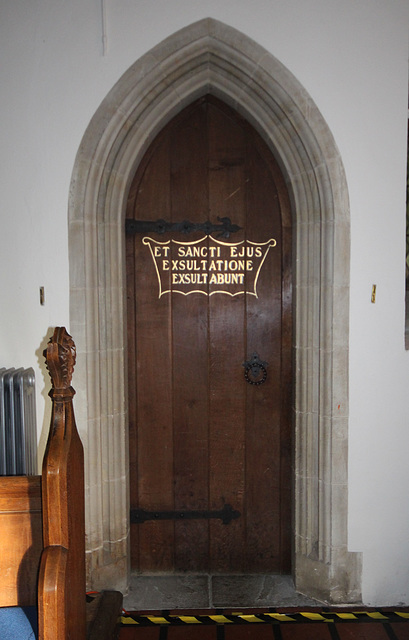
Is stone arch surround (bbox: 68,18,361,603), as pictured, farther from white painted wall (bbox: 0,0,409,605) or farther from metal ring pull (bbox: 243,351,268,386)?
metal ring pull (bbox: 243,351,268,386)

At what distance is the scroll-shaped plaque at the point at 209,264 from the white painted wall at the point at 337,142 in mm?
493

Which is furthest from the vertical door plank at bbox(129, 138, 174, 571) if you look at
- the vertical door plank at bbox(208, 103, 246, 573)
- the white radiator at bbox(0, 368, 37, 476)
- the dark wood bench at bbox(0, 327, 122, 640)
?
the dark wood bench at bbox(0, 327, 122, 640)

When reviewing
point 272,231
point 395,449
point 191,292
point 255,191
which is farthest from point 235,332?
point 395,449

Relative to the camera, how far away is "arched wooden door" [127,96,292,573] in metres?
2.79

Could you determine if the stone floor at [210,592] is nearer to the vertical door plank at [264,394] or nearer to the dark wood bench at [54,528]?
the vertical door plank at [264,394]

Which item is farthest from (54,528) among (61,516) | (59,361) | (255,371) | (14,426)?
(255,371)

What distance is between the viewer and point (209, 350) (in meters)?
2.85

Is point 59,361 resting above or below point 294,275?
below

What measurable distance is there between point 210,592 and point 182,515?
39 cm

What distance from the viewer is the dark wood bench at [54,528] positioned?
49.3 inches

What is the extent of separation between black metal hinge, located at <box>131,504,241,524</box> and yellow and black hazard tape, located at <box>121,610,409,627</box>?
0.46 m

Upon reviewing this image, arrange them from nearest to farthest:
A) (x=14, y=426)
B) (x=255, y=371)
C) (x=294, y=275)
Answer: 1. (x=14, y=426)
2. (x=294, y=275)
3. (x=255, y=371)

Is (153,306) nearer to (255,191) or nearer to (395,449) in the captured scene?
(255,191)

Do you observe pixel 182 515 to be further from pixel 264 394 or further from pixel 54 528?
pixel 54 528
